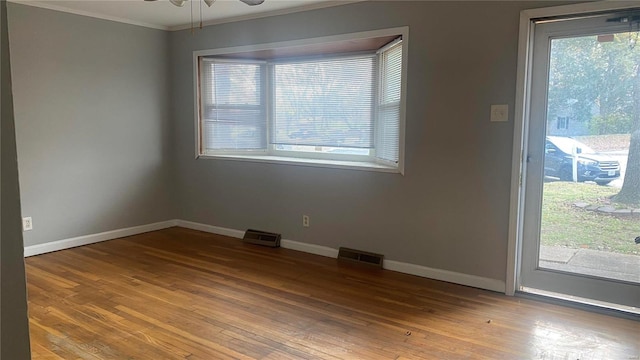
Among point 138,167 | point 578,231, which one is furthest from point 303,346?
point 138,167

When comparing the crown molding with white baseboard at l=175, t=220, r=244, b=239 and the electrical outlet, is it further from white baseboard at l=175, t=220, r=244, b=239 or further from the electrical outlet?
the electrical outlet

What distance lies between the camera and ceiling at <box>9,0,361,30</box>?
13.0ft

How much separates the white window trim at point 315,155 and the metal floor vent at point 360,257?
74cm

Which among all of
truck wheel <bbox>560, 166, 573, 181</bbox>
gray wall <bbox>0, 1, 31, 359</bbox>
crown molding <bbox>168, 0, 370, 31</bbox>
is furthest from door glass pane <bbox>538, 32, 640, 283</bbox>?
gray wall <bbox>0, 1, 31, 359</bbox>

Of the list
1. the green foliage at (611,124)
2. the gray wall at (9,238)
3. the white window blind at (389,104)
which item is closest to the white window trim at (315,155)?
the white window blind at (389,104)

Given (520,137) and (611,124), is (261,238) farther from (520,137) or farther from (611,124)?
(611,124)

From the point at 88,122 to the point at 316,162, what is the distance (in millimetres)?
2359

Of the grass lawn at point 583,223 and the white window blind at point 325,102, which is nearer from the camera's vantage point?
the grass lawn at point 583,223

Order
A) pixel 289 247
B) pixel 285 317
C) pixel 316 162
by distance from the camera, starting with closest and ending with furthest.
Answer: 1. pixel 285 317
2. pixel 316 162
3. pixel 289 247

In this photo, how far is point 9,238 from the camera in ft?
2.29

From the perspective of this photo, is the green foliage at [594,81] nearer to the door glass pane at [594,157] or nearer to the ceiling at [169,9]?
the door glass pane at [594,157]

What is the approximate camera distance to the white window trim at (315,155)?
11.8 feet

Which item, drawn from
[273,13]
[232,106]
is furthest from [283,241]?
[273,13]

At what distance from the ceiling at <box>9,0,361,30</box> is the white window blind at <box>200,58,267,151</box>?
525 mm
